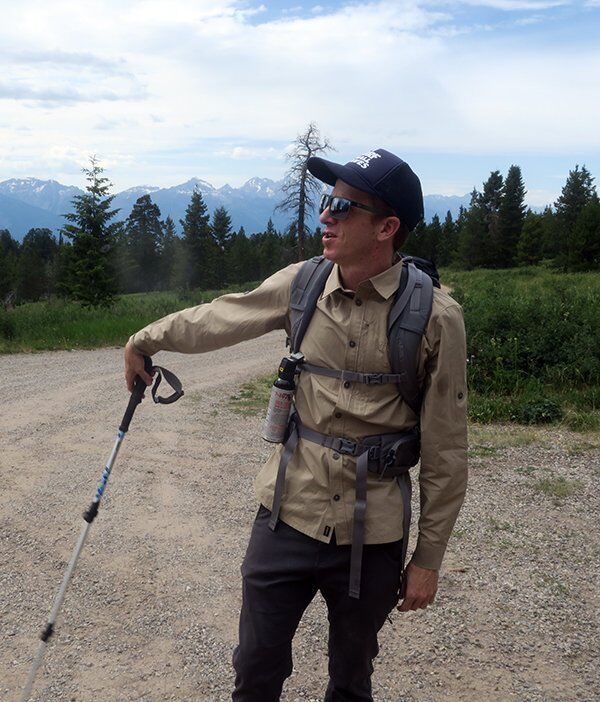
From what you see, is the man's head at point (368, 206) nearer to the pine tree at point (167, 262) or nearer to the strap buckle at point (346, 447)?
the strap buckle at point (346, 447)

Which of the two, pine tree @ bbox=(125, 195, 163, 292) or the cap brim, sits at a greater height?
pine tree @ bbox=(125, 195, 163, 292)

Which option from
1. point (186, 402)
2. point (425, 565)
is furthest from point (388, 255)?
point (186, 402)

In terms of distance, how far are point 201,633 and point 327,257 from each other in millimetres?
2468

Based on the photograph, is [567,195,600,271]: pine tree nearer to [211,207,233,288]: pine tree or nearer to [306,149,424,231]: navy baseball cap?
[211,207,233,288]: pine tree

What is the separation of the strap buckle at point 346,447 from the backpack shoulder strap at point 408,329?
237mm

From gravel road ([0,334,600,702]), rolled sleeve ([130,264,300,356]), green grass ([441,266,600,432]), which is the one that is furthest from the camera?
green grass ([441,266,600,432])

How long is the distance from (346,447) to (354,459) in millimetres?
49

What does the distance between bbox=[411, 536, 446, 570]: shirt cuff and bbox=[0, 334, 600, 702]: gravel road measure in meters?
1.37

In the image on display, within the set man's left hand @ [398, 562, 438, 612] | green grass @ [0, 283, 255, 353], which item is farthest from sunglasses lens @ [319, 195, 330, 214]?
green grass @ [0, 283, 255, 353]

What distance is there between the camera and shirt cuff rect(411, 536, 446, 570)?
7.51ft

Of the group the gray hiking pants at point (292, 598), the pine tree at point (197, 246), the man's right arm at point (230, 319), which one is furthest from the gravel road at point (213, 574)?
the pine tree at point (197, 246)

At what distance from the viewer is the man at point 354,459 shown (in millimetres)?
2215

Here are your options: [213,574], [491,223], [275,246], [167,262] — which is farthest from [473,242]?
[213,574]

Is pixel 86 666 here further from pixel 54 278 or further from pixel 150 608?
pixel 54 278
